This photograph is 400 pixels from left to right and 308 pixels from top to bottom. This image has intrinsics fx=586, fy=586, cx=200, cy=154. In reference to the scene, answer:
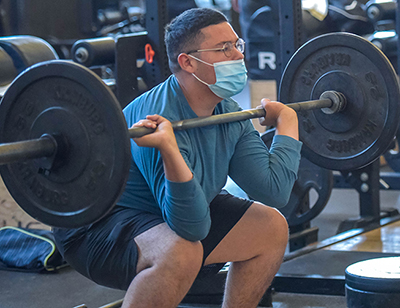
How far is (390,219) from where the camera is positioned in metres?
3.30

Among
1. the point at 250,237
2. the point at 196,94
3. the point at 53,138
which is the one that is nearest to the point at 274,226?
the point at 250,237

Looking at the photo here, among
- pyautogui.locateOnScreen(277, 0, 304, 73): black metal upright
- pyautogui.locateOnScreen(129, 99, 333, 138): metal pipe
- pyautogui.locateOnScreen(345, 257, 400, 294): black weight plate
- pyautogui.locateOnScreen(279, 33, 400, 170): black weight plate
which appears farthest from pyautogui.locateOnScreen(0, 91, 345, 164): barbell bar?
pyautogui.locateOnScreen(277, 0, 304, 73): black metal upright

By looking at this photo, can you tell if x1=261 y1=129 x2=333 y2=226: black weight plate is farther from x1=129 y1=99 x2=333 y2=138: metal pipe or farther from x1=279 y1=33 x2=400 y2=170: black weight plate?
x1=129 y1=99 x2=333 y2=138: metal pipe

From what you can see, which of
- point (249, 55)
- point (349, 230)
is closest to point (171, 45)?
point (349, 230)

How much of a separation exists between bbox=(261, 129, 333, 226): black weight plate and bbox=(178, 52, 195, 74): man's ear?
139cm

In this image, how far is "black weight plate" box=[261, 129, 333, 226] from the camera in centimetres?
287

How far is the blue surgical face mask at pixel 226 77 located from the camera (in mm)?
1652

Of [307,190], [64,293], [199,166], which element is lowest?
[64,293]

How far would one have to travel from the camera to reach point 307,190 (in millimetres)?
2924

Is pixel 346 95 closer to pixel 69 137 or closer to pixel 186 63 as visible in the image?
pixel 186 63

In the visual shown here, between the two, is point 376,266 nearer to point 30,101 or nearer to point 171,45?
point 171,45

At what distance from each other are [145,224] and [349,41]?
3.30 ft

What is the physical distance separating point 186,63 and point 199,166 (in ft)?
0.96

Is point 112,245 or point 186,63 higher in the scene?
point 186,63
